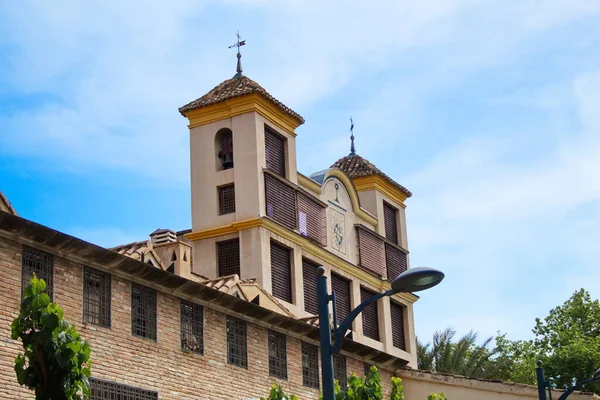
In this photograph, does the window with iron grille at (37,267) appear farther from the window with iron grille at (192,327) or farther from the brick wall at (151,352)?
the window with iron grille at (192,327)

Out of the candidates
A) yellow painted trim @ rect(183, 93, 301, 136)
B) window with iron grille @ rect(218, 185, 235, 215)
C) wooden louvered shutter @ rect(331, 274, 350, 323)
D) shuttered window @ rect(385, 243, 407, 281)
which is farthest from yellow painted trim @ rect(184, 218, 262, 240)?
shuttered window @ rect(385, 243, 407, 281)

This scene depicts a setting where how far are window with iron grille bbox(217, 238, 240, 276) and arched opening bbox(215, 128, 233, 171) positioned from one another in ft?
7.73

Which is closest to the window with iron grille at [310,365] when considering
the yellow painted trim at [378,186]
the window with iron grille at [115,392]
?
the window with iron grille at [115,392]

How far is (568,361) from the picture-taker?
179ft

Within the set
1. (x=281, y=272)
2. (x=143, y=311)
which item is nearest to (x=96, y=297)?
(x=143, y=311)

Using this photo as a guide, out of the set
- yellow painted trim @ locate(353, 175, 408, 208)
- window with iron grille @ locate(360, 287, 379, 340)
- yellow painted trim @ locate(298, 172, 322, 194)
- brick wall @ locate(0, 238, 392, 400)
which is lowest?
brick wall @ locate(0, 238, 392, 400)

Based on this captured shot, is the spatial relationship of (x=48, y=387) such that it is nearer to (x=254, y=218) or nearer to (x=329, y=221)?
(x=254, y=218)

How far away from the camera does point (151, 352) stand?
22953 millimetres

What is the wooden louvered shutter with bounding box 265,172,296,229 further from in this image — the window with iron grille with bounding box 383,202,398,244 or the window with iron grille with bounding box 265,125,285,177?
the window with iron grille with bounding box 383,202,398,244

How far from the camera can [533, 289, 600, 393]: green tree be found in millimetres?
54344

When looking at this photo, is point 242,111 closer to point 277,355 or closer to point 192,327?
point 277,355

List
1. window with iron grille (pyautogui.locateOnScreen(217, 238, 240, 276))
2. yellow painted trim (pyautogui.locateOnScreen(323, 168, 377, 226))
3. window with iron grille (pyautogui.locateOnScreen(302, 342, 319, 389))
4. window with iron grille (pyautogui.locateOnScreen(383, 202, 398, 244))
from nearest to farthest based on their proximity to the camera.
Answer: window with iron grille (pyautogui.locateOnScreen(302, 342, 319, 389))
window with iron grille (pyautogui.locateOnScreen(217, 238, 240, 276))
yellow painted trim (pyautogui.locateOnScreen(323, 168, 377, 226))
window with iron grille (pyautogui.locateOnScreen(383, 202, 398, 244))

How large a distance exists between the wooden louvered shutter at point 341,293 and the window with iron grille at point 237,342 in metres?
10.5

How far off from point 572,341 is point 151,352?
1432 inches
